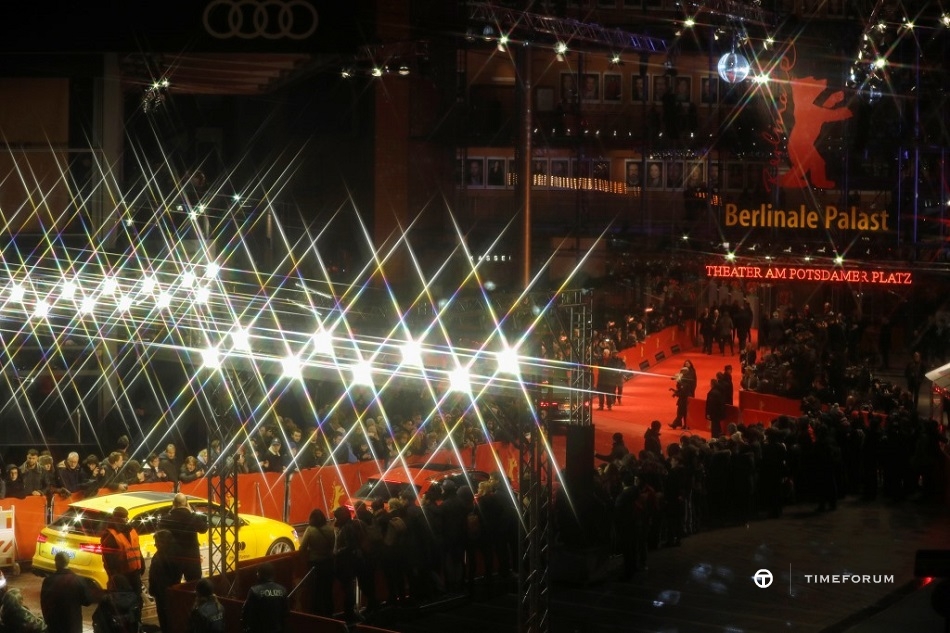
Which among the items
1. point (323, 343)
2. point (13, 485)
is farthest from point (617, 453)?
point (13, 485)

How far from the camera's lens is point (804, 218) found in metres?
30.8

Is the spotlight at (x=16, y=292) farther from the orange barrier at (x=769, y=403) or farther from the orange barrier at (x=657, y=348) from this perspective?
the orange barrier at (x=657, y=348)

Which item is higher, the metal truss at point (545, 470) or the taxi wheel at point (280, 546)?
the metal truss at point (545, 470)

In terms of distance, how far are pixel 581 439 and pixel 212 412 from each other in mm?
4667

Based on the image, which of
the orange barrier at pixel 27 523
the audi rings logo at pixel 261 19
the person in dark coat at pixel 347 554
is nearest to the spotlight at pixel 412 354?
the person in dark coat at pixel 347 554

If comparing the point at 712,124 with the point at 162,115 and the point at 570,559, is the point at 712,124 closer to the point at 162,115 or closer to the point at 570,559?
the point at 162,115

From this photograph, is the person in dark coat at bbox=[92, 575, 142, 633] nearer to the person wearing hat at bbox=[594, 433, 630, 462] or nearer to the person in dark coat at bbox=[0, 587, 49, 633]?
the person in dark coat at bbox=[0, 587, 49, 633]

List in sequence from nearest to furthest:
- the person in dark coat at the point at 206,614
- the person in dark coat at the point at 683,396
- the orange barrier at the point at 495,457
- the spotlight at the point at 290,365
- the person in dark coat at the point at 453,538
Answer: the person in dark coat at the point at 206,614 < the person in dark coat at the point at 453,538 < the spotlight at the point at 290,365 < the orange barrier at the point at 495,457 < the person in dark coat at the point at 683,396

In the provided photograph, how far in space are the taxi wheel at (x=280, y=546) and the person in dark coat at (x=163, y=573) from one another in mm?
2536

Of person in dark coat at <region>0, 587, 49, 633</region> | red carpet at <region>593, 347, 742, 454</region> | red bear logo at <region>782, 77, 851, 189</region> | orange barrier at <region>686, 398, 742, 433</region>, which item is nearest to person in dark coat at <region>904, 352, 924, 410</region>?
red carpet at <region>593, 347, 742, 454</region>

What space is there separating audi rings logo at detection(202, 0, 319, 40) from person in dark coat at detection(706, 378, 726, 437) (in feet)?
51.2

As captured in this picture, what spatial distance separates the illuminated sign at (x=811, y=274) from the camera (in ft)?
96.5

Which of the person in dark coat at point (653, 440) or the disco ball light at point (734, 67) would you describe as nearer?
the person in dark coat at point (653, 440)

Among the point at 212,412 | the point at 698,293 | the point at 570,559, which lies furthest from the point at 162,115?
the point at 698,293
